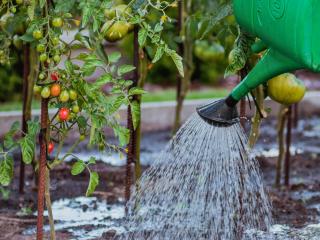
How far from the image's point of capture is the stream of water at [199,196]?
3.53m

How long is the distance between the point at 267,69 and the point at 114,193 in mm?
1968

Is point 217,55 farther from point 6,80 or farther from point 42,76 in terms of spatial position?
point 42,76

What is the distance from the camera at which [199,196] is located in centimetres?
375

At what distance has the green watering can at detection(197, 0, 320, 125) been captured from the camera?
2.64m

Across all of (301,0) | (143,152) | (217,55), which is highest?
(301,0)

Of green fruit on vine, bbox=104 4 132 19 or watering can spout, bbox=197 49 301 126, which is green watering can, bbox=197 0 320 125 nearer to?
watering can spout, bbox=197 49 301 126

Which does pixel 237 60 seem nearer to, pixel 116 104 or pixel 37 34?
pixel 116 104

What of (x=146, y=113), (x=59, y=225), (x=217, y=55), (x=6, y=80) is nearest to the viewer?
(x=59, y=225)

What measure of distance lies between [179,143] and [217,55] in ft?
15.8

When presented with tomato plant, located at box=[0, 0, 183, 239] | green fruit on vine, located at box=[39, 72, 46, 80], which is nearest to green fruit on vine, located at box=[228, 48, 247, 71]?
tomato plant, located at box=[0, 0, 183, 239]

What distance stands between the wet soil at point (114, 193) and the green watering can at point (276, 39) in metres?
0.92

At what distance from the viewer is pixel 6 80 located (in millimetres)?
7625

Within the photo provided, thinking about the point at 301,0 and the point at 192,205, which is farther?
the point at 192,205

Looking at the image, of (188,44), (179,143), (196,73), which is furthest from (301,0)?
(196,73)
